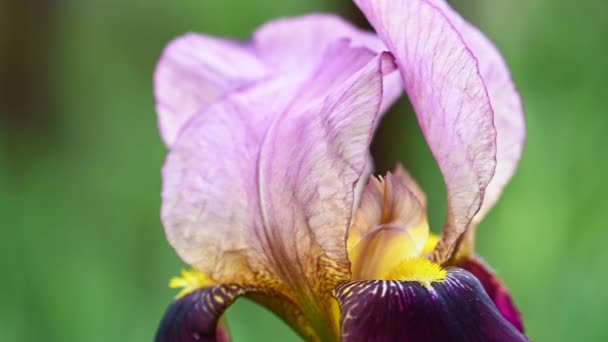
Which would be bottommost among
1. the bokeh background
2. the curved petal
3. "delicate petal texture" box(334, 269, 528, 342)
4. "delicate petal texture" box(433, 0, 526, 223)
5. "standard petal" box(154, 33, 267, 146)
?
the bokeh background

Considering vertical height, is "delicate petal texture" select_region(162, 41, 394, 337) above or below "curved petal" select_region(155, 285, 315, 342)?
above

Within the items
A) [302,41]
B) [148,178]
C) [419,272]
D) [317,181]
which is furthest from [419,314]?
[148,178]

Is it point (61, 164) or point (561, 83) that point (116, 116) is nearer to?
point (61, 164)

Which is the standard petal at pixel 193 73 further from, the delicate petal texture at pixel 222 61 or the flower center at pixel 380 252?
the flower center at pixel 380 252

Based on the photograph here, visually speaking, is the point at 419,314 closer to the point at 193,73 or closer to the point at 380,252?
the point at 380,252

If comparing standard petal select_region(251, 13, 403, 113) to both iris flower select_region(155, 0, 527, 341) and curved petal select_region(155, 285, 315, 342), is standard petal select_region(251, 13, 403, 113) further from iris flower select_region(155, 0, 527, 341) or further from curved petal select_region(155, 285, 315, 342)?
→ curved petal select_region(155, 285, 315, 342)

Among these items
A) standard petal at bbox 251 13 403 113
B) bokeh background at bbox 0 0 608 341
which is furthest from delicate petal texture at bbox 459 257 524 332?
bokeh background at bbox 0 0 608 341

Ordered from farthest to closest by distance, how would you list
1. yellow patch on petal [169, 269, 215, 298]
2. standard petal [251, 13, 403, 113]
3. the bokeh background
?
the bokeh background < standard petal [251, 13, 403, 113] < yellow patch on petal [169, 269, 215, 298]

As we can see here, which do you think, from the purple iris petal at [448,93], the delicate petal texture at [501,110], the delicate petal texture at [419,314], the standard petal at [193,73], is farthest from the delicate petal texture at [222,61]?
the delicate petal texture at [419,314]
